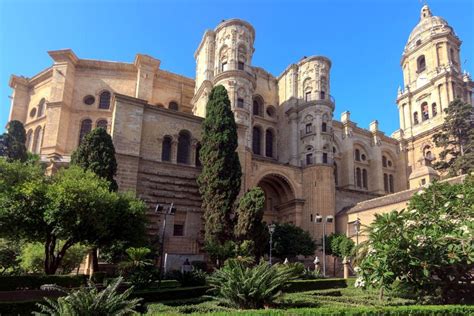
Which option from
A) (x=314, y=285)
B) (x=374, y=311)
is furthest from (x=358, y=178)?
(x=374, y=311)

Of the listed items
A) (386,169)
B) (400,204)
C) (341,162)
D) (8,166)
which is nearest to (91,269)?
(8,166)

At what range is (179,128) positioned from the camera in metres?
27.5

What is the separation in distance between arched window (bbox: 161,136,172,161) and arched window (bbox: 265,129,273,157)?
12.6 m

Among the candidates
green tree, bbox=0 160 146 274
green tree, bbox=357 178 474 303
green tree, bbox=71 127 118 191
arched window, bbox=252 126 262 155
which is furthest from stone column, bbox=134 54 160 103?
green tree, bbox=357 178 474 303

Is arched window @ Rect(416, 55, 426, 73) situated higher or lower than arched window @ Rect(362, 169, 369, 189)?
higher

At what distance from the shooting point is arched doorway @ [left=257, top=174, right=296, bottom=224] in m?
32.7

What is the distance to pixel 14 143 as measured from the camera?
28.5m

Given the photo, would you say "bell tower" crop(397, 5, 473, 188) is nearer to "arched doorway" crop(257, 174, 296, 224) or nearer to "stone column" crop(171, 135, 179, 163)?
"arched doorway" crop(257, 174, 296, 224)

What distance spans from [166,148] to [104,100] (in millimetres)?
10702

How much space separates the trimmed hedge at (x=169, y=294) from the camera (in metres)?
11.8

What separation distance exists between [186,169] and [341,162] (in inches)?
847

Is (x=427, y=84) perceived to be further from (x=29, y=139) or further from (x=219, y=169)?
(x=29, y=139)

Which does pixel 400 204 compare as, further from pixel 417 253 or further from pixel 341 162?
pixel 417 253

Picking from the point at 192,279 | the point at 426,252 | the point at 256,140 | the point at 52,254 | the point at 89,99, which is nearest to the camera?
the point at 426,252
